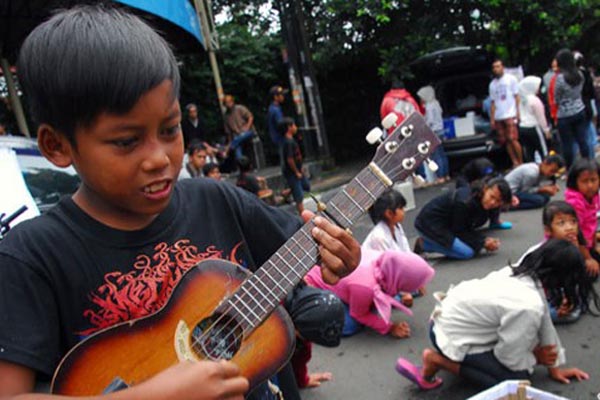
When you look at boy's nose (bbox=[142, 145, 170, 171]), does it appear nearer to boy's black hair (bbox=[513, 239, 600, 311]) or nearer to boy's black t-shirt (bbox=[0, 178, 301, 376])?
boy's black t-shirt (bbox=[0, 178, 301, 376])

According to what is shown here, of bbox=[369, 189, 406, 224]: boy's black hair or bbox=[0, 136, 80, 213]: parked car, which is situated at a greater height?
bbox=[0, 136, 80, 213]: parked car

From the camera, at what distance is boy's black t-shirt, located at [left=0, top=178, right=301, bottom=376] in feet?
3.22

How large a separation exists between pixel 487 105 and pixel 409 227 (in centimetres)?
385

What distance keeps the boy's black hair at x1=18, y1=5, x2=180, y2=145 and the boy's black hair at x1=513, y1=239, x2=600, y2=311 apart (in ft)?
7.73

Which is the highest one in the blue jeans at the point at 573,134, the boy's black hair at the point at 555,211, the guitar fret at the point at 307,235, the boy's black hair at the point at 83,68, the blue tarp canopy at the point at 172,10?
the blue tarp canopy at the point at 172,10

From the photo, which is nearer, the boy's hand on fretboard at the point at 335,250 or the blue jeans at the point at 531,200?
the boy's hand on fretboard at the point at 335,250

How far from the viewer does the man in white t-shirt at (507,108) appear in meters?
8.01

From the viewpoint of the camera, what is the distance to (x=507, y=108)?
8.05m

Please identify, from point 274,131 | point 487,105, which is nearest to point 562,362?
point 274,131

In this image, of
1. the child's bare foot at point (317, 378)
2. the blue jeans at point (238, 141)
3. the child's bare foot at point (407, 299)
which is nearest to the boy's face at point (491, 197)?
the child's bare foot at point (407, 299)

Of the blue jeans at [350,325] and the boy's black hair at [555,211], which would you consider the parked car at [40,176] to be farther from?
the boy's black hair at [555,211]

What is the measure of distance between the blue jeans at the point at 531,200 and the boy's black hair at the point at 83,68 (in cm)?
594

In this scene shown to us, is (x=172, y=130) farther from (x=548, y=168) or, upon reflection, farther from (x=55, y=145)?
(x=548, y=168)

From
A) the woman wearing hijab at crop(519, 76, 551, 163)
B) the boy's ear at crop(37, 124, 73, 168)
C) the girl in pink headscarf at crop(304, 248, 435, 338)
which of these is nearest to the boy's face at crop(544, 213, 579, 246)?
the girl in pink headscarf at crop(304, 248, 435, 338)
